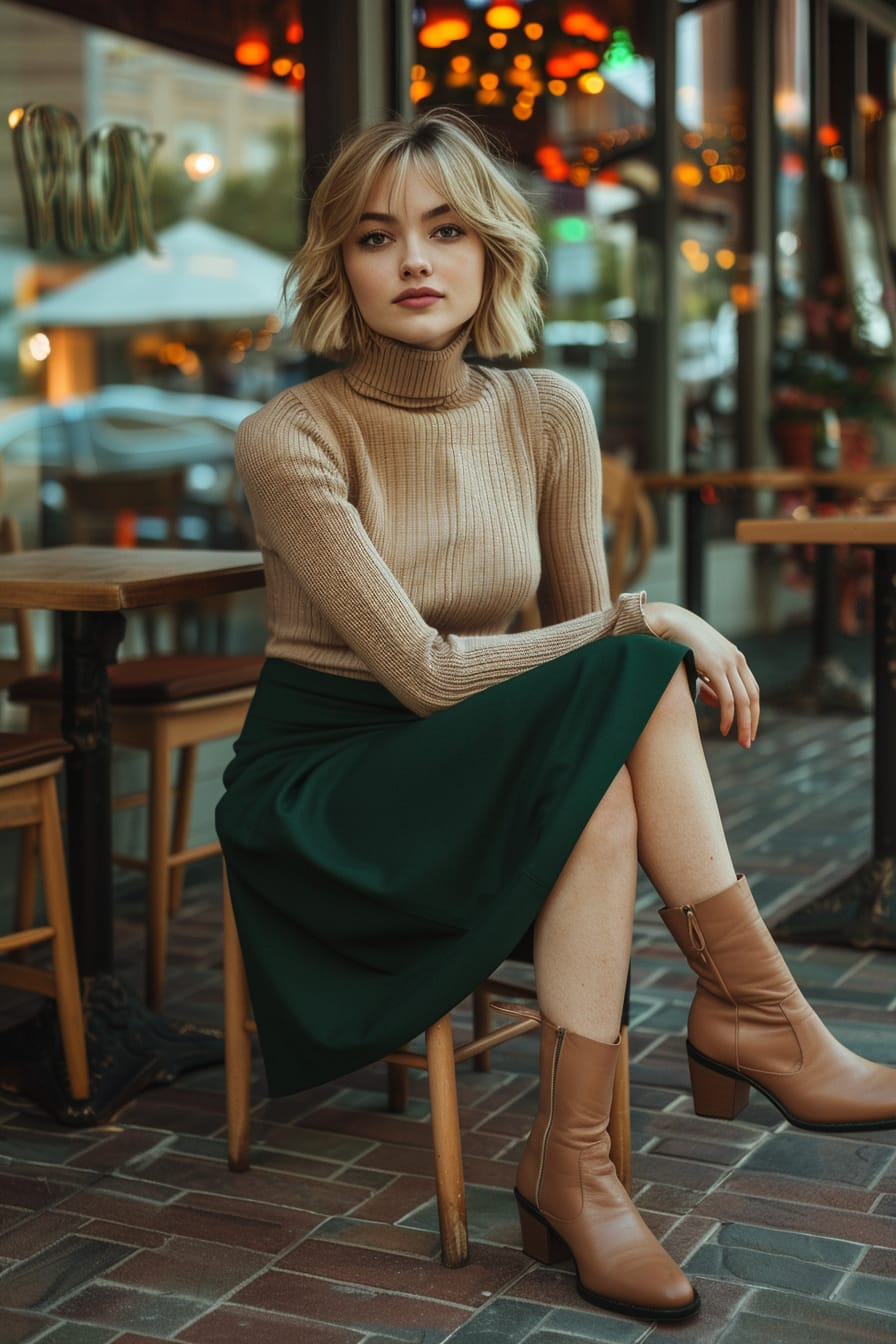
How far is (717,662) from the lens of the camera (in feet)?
6.88

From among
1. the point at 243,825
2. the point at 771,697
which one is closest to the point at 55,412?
the point at 771,697

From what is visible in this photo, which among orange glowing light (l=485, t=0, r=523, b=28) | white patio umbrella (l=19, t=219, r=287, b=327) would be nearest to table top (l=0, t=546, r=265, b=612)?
white patio umbrella (l=19, t=219, r=287, b=327)

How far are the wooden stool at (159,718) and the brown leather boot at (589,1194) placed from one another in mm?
1190

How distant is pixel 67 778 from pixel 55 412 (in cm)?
325

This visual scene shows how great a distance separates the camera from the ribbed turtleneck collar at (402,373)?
2346mm

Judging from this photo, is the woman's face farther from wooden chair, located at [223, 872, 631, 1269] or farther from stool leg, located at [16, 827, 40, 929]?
A: stool leg, located at [16, 827, 40, 929]

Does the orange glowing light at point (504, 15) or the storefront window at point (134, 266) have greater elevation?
the orange glowing light at point (504, 15)

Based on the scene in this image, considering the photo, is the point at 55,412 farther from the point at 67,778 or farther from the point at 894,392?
the point at 894,392

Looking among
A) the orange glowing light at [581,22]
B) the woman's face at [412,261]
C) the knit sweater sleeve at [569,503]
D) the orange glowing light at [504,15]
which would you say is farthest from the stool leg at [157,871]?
the orange glowing light at [581,22]

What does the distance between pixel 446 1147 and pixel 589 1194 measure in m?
0.20

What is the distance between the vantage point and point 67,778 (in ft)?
8.98

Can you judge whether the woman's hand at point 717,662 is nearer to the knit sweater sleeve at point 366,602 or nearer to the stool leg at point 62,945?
the knit sweater sleeve at point 366,602

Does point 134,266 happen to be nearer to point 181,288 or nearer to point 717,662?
point 181,288

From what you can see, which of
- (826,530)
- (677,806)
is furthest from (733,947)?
(826,530)
